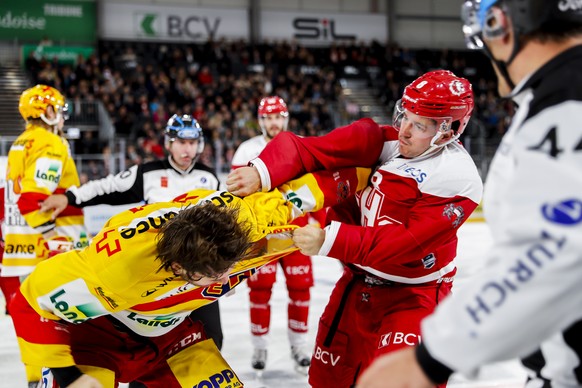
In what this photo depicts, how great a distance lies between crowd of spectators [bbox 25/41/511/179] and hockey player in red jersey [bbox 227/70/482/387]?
909cm

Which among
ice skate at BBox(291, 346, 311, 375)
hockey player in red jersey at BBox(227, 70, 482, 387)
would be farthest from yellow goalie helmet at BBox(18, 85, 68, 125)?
hockey player in red jersey at BBox(227, 70, 482, 387)

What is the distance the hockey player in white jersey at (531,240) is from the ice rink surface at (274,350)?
1.43 m

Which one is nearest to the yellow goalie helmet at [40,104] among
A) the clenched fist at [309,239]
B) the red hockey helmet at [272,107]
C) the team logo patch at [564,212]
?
the red hockey helmet at [272,107]

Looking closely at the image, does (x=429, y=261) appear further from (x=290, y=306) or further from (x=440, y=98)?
(x=290, y=306)

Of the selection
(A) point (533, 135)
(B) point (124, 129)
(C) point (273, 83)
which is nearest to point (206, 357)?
(A) point (533, 135)

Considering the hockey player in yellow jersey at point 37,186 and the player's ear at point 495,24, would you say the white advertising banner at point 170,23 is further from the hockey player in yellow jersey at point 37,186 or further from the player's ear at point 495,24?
the player's ear at point 495,24

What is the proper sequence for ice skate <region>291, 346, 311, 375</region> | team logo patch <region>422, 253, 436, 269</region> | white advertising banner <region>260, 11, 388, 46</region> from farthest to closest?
1. white advertising banner <region>260, 11, 388, 46</region>
2. ice skate <region>291, 346, 311, 375</region>
3. team logo patch <region>422, 253, 436, 269</region>

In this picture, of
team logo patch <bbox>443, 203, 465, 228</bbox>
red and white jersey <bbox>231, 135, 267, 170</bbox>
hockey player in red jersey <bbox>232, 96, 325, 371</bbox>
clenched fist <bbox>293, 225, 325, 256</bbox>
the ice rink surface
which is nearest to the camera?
clenched fist <bbox>293, 225, 325, 256</bbox>

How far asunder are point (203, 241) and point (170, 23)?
Result: 1983 centimetres

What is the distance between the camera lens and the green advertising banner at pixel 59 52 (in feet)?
59.9

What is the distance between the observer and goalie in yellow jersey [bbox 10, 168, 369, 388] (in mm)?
2281

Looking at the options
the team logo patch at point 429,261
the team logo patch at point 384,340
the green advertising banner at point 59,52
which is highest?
the green advertising banner at point 59,52

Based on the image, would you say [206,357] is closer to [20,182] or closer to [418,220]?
[418,220]

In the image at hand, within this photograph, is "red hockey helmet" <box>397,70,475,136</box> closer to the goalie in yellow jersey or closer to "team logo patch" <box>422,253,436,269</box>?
the goalie in yellow jersey
